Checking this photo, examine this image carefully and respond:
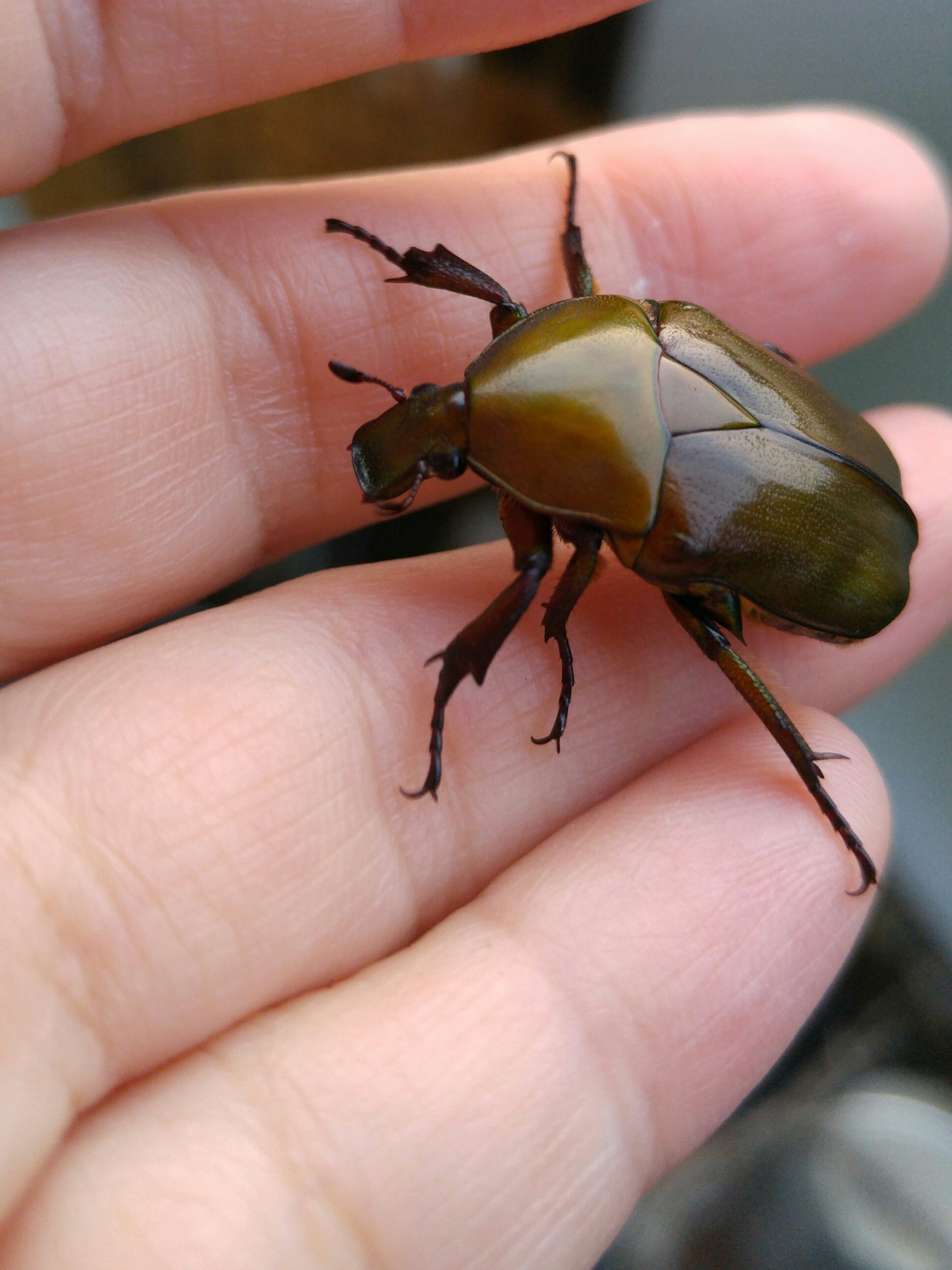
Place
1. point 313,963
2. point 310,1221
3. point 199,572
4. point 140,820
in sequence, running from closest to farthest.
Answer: point 310,1221 < point 140,820 < point 313,963 < point 199,572

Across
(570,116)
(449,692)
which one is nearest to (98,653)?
(449,692)

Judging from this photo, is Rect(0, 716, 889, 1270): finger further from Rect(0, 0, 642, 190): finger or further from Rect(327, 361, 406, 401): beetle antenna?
Rect(0, 0, 642, 190): finger

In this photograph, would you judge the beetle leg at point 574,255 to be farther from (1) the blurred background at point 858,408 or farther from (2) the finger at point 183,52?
(1) the blurred background at point 858,408

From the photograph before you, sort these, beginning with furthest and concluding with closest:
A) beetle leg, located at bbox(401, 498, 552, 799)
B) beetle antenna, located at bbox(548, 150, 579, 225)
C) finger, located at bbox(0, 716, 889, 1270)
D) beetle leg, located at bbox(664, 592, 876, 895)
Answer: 1. beetle antenna, located at bbox(548, 150, 579, 225)
2. beetle leg, located at bbox(664, 592, 876, 895)
3. beetle leg, located at bbox(401, 498, 552, 799)
4. finger, located at bbox(0, 716, 889, 1270)

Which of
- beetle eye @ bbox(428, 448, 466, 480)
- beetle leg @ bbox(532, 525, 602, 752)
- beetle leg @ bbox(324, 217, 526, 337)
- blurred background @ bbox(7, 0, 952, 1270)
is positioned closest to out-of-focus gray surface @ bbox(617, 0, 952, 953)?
blurred background @ bbox(7, 0, 952, 1270)

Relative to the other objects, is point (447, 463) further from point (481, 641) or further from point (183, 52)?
point (183, 52)

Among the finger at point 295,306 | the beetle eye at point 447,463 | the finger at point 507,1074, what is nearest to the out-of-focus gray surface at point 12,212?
the finger at point 295,306

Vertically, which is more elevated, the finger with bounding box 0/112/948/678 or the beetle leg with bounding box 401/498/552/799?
the finger with bounding box 0/112/948/678

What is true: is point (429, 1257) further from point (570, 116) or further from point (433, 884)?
point (570, 116)
